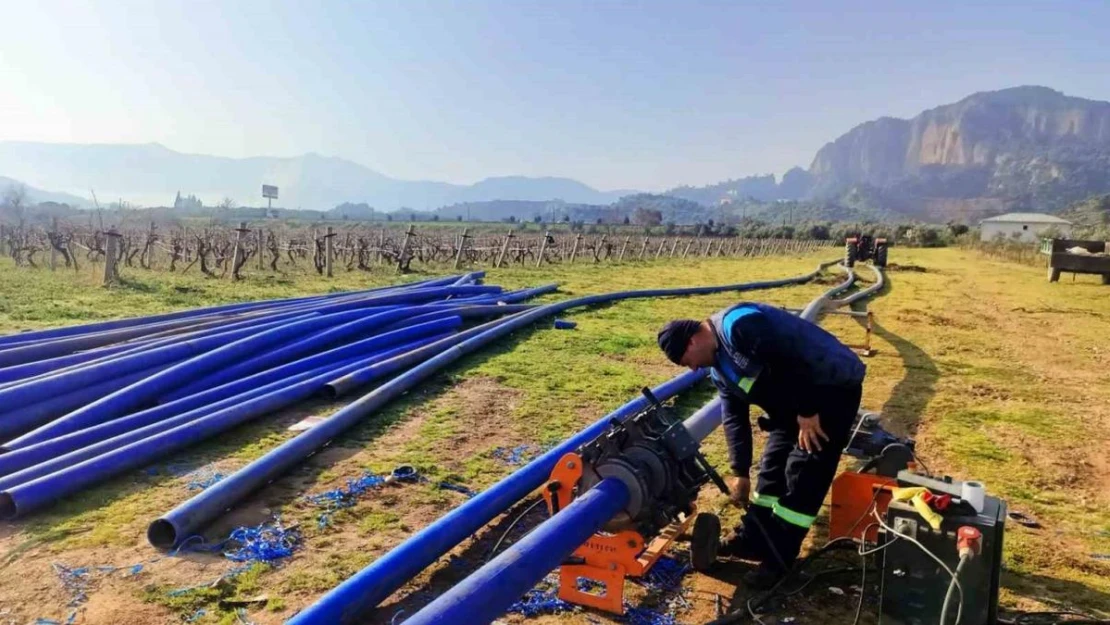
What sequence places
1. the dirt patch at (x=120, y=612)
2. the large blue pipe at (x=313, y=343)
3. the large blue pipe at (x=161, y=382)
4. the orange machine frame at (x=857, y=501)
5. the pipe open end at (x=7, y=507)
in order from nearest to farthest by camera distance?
the dirt patch at (x=120, y=612) → the orange machine frame at (x=857, y=501) → the pipe open end at (x=7, y=507) → the large blue pipe at (x=161, y=382) → the large blue pipe at (x=313, y=343)

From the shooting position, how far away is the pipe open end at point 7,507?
374cm

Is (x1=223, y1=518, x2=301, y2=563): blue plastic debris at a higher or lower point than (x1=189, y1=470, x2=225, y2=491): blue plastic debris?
higher

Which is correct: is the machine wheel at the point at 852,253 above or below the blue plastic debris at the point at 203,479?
above

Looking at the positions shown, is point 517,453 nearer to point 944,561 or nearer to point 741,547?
point 741,547

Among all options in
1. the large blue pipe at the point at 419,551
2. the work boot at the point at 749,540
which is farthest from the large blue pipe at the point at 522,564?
the work boot at the point at 749,540

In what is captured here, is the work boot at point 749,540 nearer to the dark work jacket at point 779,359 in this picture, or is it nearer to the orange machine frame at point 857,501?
the orange machine frame at point 857,501

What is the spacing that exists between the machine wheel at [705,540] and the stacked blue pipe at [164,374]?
3.41 m

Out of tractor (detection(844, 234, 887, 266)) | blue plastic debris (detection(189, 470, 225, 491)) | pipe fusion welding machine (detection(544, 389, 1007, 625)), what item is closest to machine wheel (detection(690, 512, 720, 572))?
pipe fusion welding machine (detection(544, 389, 1007, 625))

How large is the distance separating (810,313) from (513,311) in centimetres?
417

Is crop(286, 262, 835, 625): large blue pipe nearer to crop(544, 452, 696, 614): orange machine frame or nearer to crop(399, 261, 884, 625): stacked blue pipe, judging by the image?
crop(399, 261, 884, 625): stacked blue pipe

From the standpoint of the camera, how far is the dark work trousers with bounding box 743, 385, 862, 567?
326cm

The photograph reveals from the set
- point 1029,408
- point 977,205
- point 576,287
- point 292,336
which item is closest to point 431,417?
point 292,336

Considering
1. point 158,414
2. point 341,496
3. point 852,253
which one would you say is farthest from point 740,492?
point 852,253

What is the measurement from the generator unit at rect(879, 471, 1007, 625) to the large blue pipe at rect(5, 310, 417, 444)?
16.5ft
